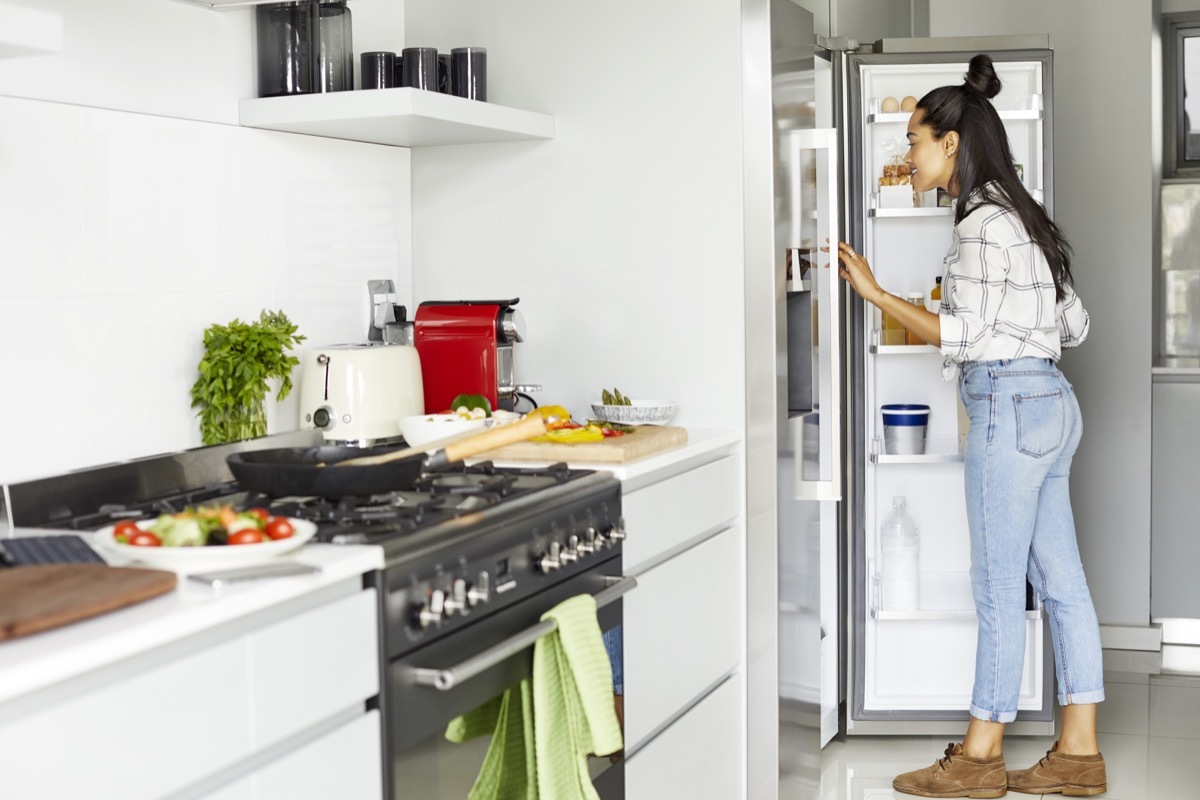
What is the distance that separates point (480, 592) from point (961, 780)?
1.98 m

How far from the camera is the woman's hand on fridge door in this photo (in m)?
3.26

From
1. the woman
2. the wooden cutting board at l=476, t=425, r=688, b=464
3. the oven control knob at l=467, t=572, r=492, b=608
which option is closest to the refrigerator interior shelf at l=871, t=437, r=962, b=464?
the woman

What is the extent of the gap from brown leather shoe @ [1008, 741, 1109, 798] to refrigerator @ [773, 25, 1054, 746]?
346 millimetres

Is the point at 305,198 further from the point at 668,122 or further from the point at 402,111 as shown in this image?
the point at 668,122

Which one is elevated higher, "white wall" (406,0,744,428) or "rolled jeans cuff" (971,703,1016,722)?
"white wall" (406,0,744,428)

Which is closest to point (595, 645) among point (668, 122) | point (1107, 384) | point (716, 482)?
point (716, 482)

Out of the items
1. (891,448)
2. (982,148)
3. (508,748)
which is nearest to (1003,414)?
(891,448)

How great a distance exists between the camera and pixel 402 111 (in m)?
2.52

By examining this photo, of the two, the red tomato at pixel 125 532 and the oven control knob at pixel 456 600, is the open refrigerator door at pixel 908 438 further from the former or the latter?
the red tomato at pixel 125 532

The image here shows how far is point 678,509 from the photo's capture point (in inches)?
102

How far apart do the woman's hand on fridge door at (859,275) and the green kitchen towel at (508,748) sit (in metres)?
1.58

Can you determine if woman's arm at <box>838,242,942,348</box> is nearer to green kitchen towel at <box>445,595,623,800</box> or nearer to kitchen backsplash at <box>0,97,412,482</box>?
kitchen backsplash at <box>0,97,412,482</box>

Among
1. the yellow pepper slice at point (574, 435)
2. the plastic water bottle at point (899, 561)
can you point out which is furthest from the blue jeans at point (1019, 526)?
the yellow pepper slice at point (574, 435)

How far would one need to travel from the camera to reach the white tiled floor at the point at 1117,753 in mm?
3377
